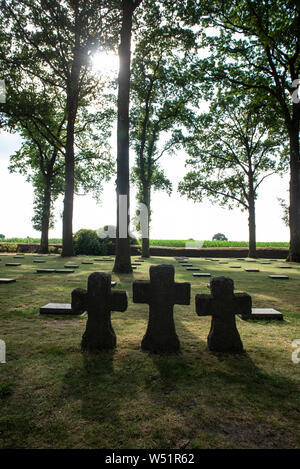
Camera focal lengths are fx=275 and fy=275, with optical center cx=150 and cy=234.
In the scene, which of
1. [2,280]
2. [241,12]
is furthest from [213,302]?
[241,12]

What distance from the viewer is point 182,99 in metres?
21.6

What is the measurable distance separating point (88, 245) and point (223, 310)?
21.3m

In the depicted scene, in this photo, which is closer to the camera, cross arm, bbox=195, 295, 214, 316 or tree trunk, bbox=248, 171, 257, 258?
cross arm, bbox=195, 295, 214, 316

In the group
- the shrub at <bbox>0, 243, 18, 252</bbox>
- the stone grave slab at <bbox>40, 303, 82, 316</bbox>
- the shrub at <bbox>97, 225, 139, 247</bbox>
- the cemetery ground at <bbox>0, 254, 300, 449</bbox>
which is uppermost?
the shrub at <bbox>97, 225, 139, 247</bbox>

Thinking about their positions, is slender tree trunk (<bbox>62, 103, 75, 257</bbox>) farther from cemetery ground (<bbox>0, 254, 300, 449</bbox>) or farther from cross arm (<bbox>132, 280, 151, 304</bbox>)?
cross arm (<bbox>132, 280, 151, 304</bbox>)

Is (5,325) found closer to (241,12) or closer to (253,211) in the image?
(241,12)

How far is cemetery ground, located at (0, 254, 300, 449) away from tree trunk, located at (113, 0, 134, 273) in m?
6.96

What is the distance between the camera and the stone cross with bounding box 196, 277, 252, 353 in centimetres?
316

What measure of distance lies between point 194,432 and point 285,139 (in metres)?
27.3

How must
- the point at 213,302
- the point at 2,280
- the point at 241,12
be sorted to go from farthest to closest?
1. the point at 241,12
2. the point at 2,280
3. the point at 213,302

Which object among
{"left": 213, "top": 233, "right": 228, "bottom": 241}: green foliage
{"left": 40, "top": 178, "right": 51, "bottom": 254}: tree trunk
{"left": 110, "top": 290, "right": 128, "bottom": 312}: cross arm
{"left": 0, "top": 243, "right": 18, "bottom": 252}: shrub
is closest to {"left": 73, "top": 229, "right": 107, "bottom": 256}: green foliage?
{"left": 40, "top": 178, "right": 51, "bottom": 254}: tree trunk

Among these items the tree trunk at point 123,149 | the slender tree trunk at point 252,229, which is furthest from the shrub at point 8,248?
the slender tree trunk at point 252,229

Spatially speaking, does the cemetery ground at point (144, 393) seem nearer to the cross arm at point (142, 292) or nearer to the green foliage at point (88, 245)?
the cross arm at point (142, 292)
